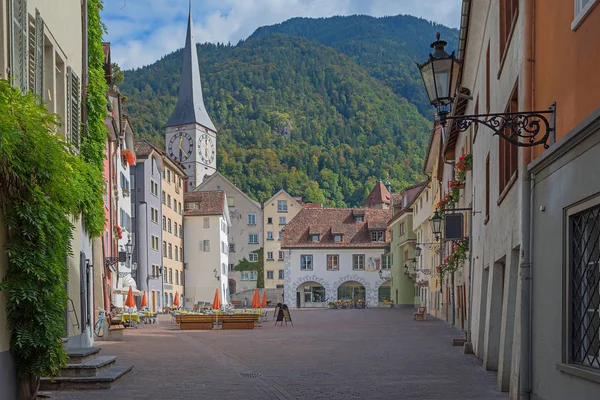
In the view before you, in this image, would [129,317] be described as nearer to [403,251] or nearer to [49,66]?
[49,66]

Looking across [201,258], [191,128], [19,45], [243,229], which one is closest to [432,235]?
[201,258]

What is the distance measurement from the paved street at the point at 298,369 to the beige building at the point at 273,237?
7099 centimetres

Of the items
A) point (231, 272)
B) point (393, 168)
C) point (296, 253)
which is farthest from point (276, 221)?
point (393, 168)

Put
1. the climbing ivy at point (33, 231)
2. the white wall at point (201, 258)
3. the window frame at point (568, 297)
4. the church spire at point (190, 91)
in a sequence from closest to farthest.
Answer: the window frame at point (568, 297)
the climbing ivy at point (33, 231)
the white wall at point (201, 258)
the church spire at point (190, 91)

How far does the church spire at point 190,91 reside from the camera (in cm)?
13500

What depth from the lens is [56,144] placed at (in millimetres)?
10930

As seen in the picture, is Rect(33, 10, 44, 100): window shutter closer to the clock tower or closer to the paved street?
the paved street

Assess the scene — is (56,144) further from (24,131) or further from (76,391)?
(76,391)

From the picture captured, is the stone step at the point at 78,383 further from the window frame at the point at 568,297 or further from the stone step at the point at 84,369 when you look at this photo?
the window frame at the point at 568,297

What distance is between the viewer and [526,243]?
1032cm

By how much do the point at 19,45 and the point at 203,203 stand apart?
236ft

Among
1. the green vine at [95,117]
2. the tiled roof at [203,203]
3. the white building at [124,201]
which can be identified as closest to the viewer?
the green vine at [95,117]

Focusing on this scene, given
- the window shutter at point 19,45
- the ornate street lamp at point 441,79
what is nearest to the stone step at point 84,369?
the window shutter at point 19,45

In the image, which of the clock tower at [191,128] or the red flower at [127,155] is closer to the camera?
the red flower at [127,155]
